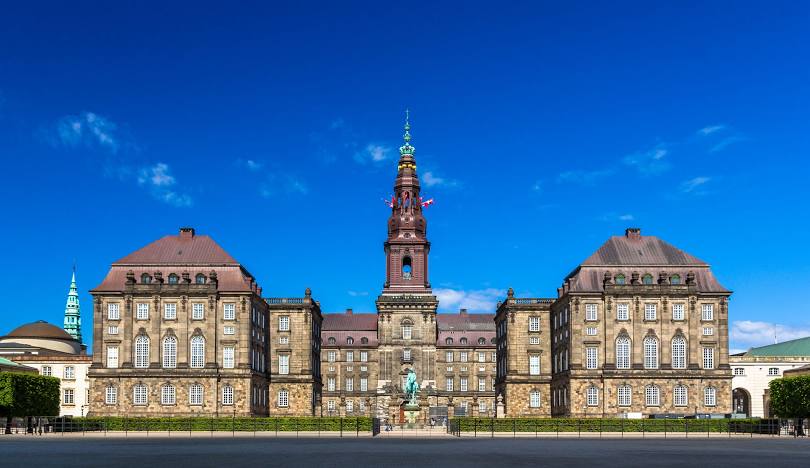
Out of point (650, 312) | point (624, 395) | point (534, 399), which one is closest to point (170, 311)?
point (534, 399)

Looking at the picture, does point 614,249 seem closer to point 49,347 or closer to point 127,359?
point 127,359

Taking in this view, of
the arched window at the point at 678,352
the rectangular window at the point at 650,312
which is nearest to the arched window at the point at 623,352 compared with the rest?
the rectangular window at the point at 650,312

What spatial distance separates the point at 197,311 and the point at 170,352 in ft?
16.4

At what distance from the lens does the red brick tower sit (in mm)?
145125

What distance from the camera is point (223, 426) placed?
8469 cm

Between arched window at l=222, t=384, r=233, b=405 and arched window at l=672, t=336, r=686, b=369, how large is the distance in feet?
150

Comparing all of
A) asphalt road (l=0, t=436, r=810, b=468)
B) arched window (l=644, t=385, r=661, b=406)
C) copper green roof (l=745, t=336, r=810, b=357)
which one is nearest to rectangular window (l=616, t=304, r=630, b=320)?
arched window (l=644, t=385, r=661, b=406)

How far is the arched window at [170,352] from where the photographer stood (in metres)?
107

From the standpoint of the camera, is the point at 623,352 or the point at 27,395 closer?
the point at 27,395

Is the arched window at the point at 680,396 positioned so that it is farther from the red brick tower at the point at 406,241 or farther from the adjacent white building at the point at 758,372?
the red brick tower at the point at 406,241

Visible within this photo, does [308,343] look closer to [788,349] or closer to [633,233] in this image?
[633,233]

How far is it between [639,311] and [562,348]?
10121 millimetres

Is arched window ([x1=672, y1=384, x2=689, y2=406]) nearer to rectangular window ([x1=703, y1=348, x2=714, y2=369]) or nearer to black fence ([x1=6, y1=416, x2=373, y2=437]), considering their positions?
rectangular window ([x1=703, y1=348, x2=714, y2=369])

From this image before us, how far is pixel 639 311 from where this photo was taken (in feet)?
355
